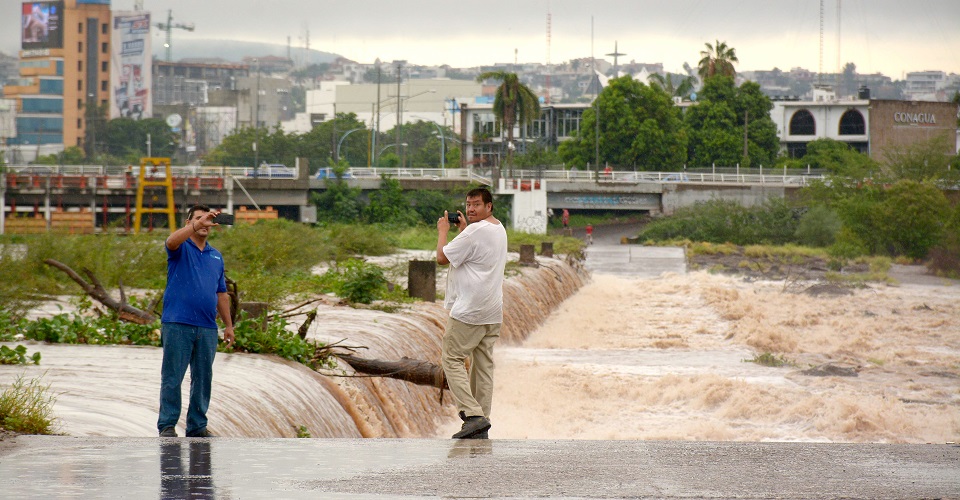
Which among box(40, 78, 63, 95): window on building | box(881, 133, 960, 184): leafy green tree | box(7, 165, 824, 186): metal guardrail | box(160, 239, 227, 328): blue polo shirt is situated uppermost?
box(40, 78, 63, 95): window on building

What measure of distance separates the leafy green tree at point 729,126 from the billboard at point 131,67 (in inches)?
3301

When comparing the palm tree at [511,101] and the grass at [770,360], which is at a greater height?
the palm tree at [511,101]

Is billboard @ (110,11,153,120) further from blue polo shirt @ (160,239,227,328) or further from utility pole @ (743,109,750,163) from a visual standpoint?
blue polo shirt @ (160,239,227,328)

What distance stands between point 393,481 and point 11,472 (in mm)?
2156

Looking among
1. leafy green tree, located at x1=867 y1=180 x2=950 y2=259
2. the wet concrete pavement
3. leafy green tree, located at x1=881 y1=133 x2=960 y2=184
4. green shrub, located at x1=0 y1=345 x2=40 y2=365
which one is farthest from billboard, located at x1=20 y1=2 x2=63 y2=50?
the wet concrete pavement

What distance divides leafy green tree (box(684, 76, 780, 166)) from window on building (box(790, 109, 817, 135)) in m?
10.4

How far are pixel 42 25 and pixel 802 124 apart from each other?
3928 inches

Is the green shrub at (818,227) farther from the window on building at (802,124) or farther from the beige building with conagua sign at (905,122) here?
the window on building at (802,124)

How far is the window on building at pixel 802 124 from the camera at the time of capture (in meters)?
106

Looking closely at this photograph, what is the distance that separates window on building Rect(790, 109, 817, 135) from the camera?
347ft

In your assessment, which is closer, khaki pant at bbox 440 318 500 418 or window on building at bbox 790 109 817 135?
khaki pant at bbox 440 318 500 418

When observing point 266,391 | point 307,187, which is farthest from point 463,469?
point 307,187

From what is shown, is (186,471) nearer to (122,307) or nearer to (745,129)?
(122,307)

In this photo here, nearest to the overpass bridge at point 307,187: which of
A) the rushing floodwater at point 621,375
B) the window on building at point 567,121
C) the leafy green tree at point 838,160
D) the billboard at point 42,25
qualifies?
the leafy green tree at point 838,160
